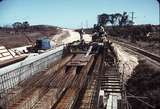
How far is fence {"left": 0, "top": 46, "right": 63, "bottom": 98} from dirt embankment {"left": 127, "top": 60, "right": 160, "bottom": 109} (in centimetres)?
654

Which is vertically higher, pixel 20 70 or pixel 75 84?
pixel 20 70

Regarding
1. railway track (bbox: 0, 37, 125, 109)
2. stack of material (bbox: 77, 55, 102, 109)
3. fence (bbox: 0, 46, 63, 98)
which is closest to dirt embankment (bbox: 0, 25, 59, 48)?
fence (bbox: 0, 46, 63, 98)

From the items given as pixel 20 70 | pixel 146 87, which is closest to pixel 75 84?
pixel 20 70

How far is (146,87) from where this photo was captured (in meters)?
22.9

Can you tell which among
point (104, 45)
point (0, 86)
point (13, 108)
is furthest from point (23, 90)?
point (104, 45)

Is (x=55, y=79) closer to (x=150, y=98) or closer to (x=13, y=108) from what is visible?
(x=13, y=108)

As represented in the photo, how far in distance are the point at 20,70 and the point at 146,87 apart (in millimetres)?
10274

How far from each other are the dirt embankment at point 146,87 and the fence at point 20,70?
6542 millimetres

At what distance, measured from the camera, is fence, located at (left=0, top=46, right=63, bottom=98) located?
49.2 ft

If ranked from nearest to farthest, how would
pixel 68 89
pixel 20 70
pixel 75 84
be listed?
pixel 68 89 < pixel 75 84 < pixel 20 70

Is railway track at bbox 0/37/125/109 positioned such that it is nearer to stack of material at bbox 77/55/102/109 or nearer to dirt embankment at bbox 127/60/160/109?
stack of material at bbox 77/55/102/109

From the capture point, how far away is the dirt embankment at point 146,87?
19.6 m

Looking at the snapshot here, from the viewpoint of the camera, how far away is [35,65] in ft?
65.8

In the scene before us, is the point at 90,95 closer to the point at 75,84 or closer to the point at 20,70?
the point at 75,84
